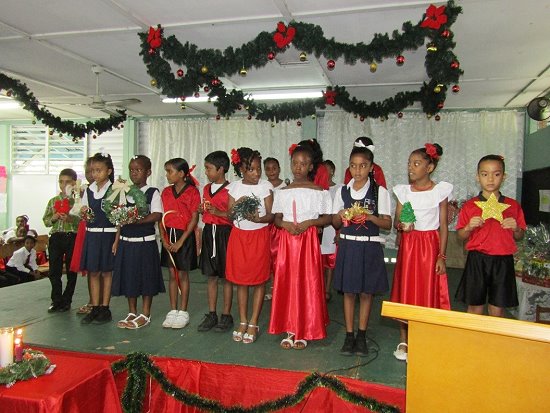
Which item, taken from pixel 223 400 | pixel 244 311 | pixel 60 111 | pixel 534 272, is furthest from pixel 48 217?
pixel 60 111

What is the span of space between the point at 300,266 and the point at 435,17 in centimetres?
239

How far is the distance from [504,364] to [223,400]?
2067mm

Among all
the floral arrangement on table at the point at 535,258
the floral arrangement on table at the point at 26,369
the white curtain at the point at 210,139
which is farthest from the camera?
the white curtain at the point at 210,139

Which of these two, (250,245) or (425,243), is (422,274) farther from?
(250,245)

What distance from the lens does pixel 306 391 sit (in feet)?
8.89

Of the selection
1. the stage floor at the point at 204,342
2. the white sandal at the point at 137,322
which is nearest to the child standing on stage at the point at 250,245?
A: the stage floor at the point at 204,342

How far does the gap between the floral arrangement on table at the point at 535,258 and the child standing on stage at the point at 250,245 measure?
287 cm

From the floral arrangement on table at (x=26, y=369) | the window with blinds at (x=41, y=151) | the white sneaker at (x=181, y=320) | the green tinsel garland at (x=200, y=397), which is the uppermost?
the window with blinds at (x=41, y=151)

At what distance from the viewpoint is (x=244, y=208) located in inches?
133

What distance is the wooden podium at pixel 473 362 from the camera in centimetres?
136

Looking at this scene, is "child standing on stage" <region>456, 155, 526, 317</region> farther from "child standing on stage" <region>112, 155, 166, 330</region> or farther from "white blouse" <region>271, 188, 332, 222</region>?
"child standing on stage" <region>112, 155, 166, 330</region>

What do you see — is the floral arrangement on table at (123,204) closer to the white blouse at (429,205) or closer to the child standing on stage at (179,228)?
the child standing on stage at (179,228)

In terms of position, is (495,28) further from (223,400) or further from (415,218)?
(223,400)

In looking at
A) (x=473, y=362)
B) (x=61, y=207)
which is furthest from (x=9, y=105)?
(x=473, y=362)
